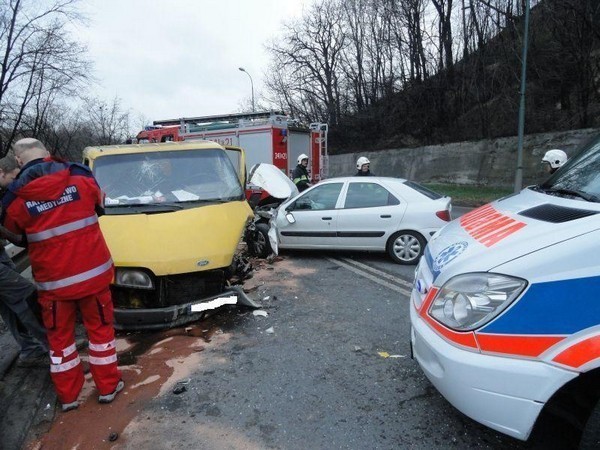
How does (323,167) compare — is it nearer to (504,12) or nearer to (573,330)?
(573,330)

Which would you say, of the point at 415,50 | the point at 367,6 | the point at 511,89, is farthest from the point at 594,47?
the point at 367,6

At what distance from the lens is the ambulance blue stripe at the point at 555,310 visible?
1.78 metres

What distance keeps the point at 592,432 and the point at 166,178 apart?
467 centimetres

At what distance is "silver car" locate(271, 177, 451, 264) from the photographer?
657 centimetres

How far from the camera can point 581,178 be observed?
2.66 m

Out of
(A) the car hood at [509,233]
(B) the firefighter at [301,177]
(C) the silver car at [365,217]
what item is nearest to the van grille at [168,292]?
(A) the car hood at [509,233]

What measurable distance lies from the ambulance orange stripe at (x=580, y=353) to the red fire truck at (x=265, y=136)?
9.89 metres

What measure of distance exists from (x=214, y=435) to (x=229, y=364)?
0.92 m

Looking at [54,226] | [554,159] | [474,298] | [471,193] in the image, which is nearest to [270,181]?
[54,226]

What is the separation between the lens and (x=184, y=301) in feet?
13.3

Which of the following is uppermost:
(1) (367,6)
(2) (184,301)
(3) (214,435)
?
(1) (367,6)

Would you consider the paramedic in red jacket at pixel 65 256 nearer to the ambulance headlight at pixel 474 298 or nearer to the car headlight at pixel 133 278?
the car headlight at pixel 133 278

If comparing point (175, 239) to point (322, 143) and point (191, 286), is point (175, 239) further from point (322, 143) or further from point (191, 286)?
point (322, 143)

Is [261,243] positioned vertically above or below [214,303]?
above
